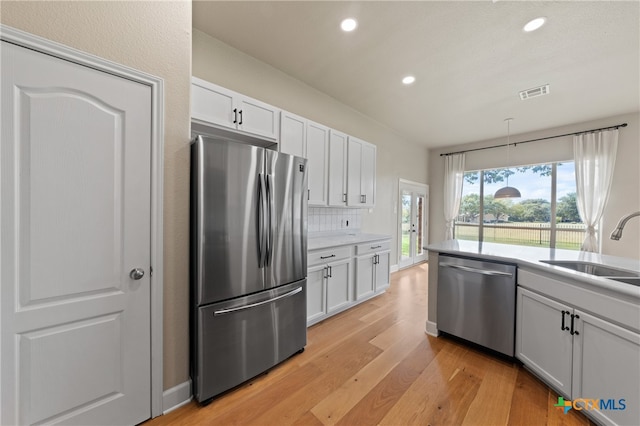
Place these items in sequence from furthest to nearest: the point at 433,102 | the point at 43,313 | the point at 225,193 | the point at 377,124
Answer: the point at 377,124 → the point at 433,102 → the point at 225,193 → the point at 43,313

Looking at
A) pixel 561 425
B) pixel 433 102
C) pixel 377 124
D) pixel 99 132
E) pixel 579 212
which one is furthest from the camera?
pixel 377 124

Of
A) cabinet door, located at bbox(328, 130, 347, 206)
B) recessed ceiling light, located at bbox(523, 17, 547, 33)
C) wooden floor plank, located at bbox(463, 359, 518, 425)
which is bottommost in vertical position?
wooden floor plank, located at bbox(463, 359, 518, 425)

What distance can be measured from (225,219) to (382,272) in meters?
2.70

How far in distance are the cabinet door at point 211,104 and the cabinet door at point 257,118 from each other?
0.09 m

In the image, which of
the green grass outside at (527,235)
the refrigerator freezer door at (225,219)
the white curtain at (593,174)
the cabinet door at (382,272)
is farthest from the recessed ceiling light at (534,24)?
the green grass outside at (527,235)

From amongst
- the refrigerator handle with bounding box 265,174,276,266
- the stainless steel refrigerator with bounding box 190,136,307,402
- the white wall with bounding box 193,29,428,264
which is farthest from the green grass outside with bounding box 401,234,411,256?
the refrigerator handle with bounding box 265,174,276,266

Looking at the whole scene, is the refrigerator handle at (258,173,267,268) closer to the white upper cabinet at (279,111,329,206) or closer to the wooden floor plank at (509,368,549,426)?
the white upper cabinet at (279,111,329,206)

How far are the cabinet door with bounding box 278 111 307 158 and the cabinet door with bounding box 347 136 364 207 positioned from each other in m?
0.86

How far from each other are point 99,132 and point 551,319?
3.15 meters

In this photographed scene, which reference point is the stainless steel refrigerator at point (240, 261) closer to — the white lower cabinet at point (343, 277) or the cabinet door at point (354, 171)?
the white lower cabinet at point (343, 277)

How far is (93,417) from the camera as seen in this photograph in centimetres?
132

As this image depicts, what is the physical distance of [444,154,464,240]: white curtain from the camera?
19.1ft

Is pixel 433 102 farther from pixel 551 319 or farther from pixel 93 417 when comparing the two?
pixel 93 417

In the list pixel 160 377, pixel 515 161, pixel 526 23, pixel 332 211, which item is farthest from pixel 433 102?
A: pixel 160 377
